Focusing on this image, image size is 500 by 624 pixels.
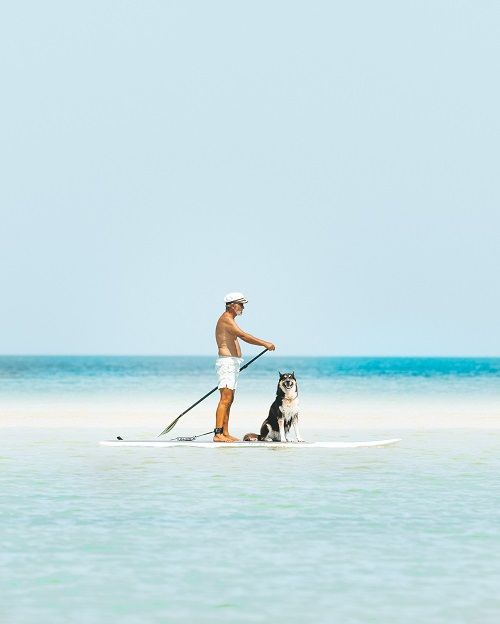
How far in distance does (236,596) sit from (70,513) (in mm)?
3681

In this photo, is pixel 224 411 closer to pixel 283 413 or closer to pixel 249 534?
pixel 283 413

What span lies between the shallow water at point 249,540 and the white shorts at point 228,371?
136 centimetres

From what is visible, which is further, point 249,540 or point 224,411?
point 224,411

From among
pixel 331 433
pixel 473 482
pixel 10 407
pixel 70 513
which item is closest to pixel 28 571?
pixel 70 513

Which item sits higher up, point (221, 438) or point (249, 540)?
point (221, 438)

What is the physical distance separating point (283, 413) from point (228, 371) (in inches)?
38.3

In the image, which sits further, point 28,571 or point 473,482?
point 473,482

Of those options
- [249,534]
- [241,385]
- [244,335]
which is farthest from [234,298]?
[241,385]

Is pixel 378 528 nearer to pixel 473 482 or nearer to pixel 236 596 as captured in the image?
pixel 236 596

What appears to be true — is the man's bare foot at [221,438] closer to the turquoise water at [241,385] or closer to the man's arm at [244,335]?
the man's arm at [244,335]

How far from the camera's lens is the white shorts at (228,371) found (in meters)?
17.2

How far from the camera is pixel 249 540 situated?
977 cm

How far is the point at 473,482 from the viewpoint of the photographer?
44.9 ft

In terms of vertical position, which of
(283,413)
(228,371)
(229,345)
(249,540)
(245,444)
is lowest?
(249,540)
